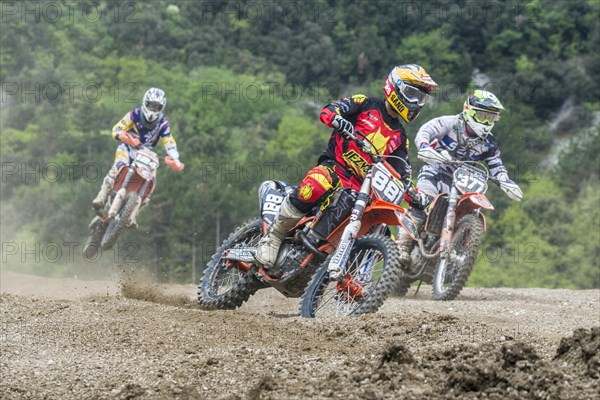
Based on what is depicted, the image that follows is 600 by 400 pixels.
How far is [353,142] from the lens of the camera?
977 cm

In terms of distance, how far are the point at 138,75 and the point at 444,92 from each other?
38445 mm

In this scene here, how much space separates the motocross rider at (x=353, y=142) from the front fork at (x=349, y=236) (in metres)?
0.36

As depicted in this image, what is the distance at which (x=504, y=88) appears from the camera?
9425 cm

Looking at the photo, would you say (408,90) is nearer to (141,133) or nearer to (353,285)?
(353,285)

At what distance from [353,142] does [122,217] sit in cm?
702

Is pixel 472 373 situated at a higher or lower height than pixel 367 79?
lower

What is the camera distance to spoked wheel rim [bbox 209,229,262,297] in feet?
34.6

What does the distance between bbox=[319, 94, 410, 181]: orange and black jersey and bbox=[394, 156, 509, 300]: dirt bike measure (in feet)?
7.99

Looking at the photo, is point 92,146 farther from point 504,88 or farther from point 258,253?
point 258,253

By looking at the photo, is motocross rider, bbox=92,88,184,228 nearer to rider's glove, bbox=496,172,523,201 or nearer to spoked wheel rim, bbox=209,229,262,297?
rider's glove, bbox=496,172,523,201

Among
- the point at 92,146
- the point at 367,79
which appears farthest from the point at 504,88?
the point at 92,146

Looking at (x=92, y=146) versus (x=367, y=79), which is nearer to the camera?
(x=92, y=146)

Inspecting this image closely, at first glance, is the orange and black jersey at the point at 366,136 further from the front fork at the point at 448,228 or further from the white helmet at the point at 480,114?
the white helmet at the point at 480,114
